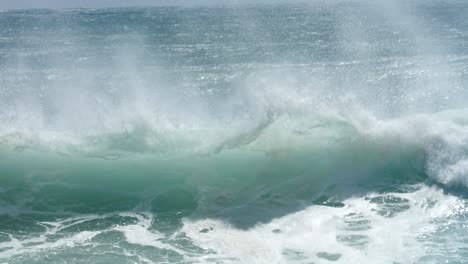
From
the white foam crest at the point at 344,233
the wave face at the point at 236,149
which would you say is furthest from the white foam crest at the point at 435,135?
the white foam crest at the point at 344,233

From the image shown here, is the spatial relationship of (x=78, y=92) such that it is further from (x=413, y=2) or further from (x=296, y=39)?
(x=413, y=2)

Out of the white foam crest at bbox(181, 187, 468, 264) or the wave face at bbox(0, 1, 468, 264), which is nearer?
the white foam crest at bbox(181, 187, 468, 264)

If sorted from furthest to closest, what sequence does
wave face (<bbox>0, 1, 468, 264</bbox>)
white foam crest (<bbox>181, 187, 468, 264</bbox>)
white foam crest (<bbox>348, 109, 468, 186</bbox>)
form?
white foam crest (<bbox>348, 109, 468, 186</bbox>) → wave face (<bbox>0, 1, 468, 264</bbox>) → white foam crest (<bbox>181, 187, 468, 264</bbox>)

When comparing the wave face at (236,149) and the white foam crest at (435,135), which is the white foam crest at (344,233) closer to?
the wave face at (236,149)

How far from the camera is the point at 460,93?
2230 centimetres

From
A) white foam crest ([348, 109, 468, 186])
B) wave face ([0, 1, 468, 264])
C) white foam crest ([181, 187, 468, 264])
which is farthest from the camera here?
white foam crest ([348, 109, 468, 186])

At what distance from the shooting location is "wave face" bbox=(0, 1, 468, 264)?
13.9 metres

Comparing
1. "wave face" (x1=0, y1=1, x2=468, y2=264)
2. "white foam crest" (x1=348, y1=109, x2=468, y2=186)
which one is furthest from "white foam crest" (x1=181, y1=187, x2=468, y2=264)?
"white foam crest" (x1=348, y1=109, x2=468, y2=186)

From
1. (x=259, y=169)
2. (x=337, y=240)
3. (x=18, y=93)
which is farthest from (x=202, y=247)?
(x=18, y=93)

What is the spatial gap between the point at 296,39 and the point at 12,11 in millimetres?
19302

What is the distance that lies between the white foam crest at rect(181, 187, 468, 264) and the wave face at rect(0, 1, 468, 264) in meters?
0.05

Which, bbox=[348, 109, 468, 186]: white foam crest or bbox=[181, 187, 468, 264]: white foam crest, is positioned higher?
bbox=[348, 109, 468, 186]: white foam crest

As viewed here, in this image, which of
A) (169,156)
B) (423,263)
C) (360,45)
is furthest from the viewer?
(360,45)

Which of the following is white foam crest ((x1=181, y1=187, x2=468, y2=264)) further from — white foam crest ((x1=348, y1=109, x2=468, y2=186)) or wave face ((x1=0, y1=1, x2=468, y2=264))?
white foam crest ((x1=348, y1=109, x2=468, y2=186))
